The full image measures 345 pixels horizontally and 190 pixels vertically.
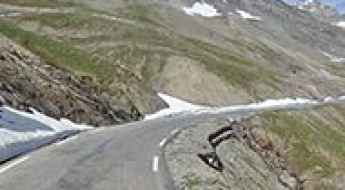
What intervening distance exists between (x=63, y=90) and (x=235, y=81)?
60.0 meters

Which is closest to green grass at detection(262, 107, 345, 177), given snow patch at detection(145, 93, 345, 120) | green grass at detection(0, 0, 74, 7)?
snow patch at detection(145, 93, 345, 120)

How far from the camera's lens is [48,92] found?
138 ft

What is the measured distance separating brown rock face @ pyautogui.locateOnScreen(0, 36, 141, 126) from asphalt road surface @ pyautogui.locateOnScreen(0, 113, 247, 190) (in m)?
6.97

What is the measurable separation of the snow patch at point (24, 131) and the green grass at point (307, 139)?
26.4 meters

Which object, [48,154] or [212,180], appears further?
[48,154]

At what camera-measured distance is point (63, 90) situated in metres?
43.8

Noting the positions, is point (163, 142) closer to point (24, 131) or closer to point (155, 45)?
point (24, 131)

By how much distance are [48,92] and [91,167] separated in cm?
2056

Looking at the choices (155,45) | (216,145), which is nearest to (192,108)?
(155,45)

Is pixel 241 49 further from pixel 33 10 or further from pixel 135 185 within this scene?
pixel 135 185

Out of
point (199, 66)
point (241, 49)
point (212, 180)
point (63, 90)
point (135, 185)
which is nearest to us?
point (135, 185)

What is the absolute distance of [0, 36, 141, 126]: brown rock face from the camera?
37.6 metres

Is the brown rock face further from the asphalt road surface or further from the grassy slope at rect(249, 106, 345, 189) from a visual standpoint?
the grassy slope at rect(249, 106, 345, 189)

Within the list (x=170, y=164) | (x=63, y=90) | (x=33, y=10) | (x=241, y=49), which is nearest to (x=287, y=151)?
(x=63, y=90)
